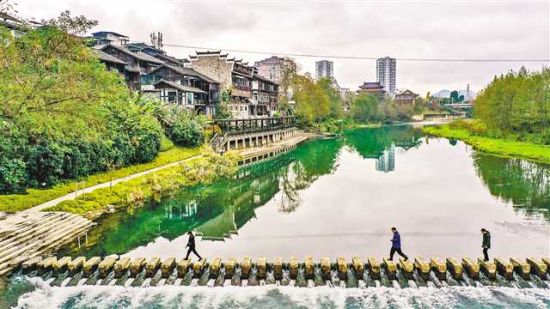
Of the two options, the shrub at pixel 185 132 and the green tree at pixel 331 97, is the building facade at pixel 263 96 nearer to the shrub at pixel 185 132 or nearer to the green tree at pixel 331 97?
the green tree at pixel 331 97

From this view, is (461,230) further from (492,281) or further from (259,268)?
(259,268)

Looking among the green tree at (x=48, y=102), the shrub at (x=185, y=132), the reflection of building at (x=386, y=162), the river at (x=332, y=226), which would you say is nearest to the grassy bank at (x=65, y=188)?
the green tree at (x=48, y=102)

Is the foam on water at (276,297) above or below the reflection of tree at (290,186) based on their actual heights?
above

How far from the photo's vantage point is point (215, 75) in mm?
91188

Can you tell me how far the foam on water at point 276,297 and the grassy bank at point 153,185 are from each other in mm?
12752

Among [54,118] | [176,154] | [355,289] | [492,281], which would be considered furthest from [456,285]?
[176,154]

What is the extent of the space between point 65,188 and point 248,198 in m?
15.4

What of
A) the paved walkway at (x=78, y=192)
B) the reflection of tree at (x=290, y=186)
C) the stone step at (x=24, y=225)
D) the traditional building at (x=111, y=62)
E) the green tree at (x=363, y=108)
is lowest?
the reflection of tree at (x=290, y=186)

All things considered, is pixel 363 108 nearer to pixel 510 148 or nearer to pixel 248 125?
pixel 248 125

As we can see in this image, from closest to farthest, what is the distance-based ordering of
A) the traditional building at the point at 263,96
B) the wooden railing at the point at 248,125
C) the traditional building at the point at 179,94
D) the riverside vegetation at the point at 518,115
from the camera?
the riverside vegetation at the point at 518,115
the wooden railing at the point at 248,125
the traditional building at the point at 179,94
the traditional building at the point at 263,96

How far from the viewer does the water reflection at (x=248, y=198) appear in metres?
28.9

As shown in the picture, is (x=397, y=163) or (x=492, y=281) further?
(x=397, y=163)

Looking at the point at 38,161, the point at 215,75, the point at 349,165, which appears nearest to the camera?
the point at 38,161

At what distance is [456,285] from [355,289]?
4230mm
